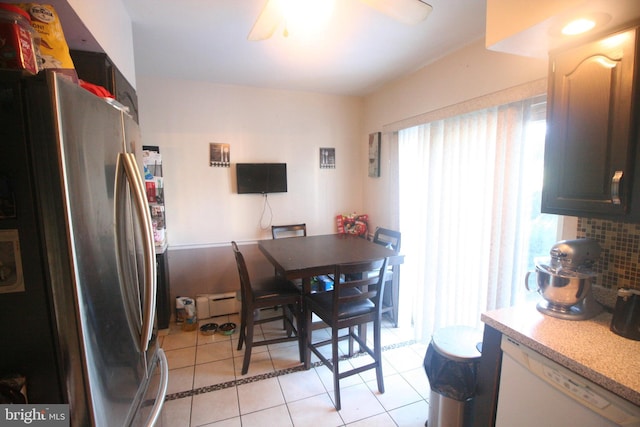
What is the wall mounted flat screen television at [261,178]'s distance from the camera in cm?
323

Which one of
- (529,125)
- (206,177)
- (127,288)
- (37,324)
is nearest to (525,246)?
(529,125)

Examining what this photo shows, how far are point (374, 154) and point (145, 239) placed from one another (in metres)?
2.93

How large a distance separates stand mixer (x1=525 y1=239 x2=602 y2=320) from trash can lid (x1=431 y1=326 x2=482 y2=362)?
401 mm

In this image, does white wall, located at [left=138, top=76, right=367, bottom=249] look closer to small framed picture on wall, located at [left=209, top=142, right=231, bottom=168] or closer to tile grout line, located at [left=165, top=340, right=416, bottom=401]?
small framed picture on wall, located at [left=209, top=142, right=231, bottom=168]

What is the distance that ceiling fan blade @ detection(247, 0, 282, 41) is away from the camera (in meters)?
1.42

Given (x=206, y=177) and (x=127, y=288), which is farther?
(x=206, y=177)

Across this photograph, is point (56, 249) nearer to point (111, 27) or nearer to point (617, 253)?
point (111, 27)

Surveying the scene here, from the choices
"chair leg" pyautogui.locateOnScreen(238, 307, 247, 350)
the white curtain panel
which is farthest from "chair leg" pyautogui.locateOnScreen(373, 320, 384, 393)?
"chair leg" pyautogui.locateOnScreen(238, 307, 247, 350)

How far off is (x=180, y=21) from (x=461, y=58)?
2078mm

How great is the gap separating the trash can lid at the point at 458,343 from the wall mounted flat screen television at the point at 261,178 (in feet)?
7.64

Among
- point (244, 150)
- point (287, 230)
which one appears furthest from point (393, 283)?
point (244, 150)

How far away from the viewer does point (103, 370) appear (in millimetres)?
754

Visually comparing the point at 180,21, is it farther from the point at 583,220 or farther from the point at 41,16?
the point at 583,220

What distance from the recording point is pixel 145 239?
2.87 feet
